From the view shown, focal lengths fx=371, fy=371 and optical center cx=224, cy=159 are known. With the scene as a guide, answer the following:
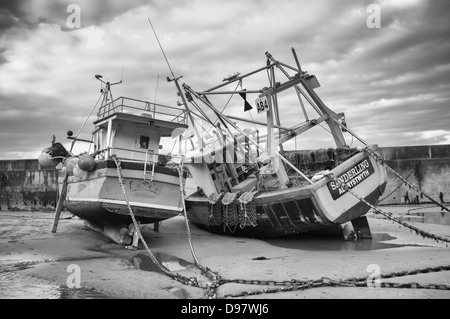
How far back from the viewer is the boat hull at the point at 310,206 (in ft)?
26.9

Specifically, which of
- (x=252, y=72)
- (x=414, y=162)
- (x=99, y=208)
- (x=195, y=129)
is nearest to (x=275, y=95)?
(x=252, y=72)

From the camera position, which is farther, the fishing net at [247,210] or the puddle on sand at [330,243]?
the fishing net at [247,210]

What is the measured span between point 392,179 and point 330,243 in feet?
44.2

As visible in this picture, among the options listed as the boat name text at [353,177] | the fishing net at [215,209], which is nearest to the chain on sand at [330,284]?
the boat name text at [353,177]

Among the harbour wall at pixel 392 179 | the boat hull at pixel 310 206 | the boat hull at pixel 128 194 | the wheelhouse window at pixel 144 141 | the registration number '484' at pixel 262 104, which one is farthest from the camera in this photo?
the harbour wall at pixel 392 179

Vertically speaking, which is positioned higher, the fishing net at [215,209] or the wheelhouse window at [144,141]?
the wheelhouse window at [144,141]

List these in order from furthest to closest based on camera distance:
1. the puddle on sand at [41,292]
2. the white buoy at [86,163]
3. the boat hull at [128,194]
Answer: the white buoy at [86,163] → the boat hull at [128,194] → the puddle on sand at [41,292]

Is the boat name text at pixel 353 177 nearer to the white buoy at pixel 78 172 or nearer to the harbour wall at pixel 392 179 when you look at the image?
the white buoy at pixel 78 172

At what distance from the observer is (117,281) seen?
542 cm

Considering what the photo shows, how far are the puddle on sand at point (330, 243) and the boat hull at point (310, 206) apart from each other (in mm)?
313

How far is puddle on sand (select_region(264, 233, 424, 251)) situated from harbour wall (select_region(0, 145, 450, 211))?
11.4m

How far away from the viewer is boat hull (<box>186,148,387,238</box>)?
8.20 meters

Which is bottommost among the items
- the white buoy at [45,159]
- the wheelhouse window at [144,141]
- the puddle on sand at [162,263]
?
the puddle on sand at [162,263]

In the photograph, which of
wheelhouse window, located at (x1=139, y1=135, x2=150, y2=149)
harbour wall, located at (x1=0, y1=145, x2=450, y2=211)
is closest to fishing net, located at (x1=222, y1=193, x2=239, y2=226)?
wheelhouse window, located at (x1=139, y1=135, x2=150, y2=149)
